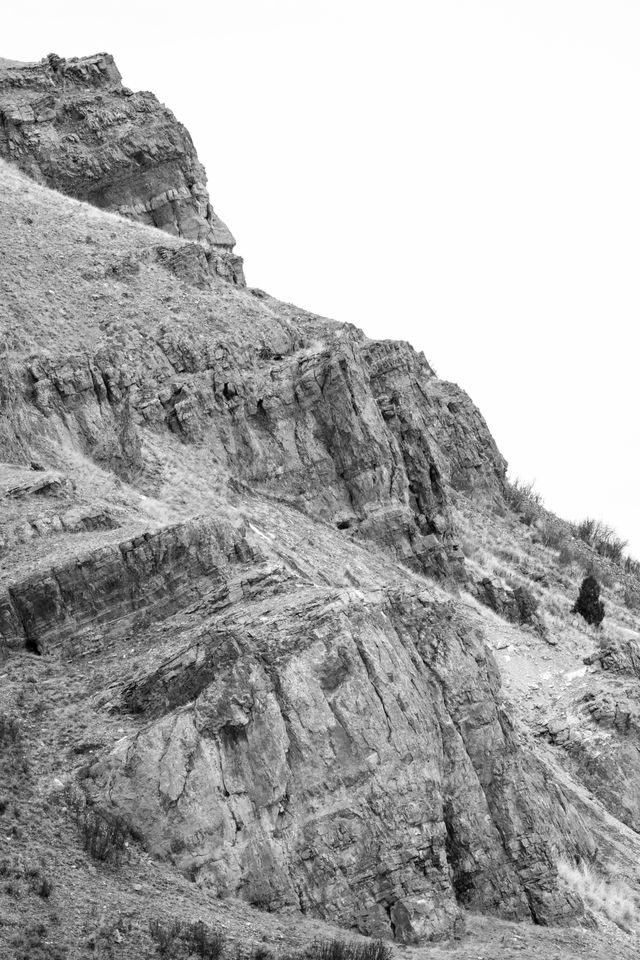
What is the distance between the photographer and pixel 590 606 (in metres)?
49.9

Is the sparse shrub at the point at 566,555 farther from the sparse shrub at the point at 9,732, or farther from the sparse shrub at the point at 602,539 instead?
the sparse shrub at the point at 9,732

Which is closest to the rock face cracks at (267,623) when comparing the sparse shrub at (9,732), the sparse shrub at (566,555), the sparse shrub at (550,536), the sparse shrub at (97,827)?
the sparse shrub at (97,827)

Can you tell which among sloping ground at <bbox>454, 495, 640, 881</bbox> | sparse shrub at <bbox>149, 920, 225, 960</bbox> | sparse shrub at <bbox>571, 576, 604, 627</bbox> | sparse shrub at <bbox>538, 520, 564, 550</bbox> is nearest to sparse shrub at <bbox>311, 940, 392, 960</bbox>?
sparse shrub at <bbox>149, 920, 225, 960</bbox>

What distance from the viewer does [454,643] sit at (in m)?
27.2

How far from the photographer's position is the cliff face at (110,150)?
207ft

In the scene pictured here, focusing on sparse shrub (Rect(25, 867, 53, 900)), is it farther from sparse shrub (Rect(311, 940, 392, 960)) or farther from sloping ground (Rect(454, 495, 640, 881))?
sloping ground (Rect(454, 495, 640, 881))

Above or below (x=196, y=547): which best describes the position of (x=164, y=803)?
below

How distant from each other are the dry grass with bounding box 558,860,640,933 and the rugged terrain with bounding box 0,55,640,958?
0.19 m

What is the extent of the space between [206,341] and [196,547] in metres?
20.4

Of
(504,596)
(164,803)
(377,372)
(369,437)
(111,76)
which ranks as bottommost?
(164,803)

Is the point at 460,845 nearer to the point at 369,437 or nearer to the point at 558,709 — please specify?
the point at 558,709

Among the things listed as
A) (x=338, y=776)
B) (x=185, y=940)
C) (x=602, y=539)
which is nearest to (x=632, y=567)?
(x=602, y=539)

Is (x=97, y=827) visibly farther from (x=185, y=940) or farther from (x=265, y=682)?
(x=265, y=682)

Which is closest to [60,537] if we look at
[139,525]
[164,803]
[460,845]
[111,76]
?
[139,525]
